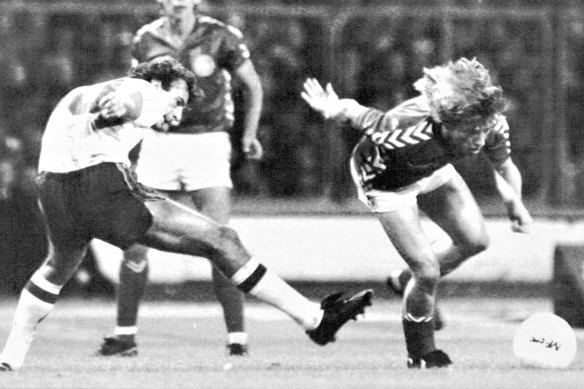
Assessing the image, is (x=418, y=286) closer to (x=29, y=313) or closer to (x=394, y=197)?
(x=394, y=197)

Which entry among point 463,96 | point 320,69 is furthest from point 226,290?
point 320,69

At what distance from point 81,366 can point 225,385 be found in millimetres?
1475

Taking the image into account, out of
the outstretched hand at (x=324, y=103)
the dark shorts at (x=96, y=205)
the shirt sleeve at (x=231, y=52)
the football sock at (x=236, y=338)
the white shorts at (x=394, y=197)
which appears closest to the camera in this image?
the dark shorts at (x=96, y=205)

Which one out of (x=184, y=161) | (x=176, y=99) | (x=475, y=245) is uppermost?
(x=176, y=99)

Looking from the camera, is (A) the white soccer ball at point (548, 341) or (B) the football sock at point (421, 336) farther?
(B) the football sock at point (421, 336)

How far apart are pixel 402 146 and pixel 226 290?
Answer: 1.83 metres

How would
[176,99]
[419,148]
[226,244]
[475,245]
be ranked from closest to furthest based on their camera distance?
[226,244] < [176,99] < [419,148] < [475,245]

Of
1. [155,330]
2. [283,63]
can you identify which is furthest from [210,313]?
[283,63]

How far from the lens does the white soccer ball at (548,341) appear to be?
27.2 ft

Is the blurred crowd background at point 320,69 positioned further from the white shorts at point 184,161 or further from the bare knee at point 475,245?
the bare knee at point 475,245

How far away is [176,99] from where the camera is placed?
8.19m

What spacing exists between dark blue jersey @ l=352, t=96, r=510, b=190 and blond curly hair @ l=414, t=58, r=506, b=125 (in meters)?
0.13

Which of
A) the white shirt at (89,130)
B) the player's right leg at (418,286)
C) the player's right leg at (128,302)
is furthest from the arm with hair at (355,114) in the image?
the player's right leg at (128,302)

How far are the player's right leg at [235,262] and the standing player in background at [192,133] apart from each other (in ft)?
5.05
